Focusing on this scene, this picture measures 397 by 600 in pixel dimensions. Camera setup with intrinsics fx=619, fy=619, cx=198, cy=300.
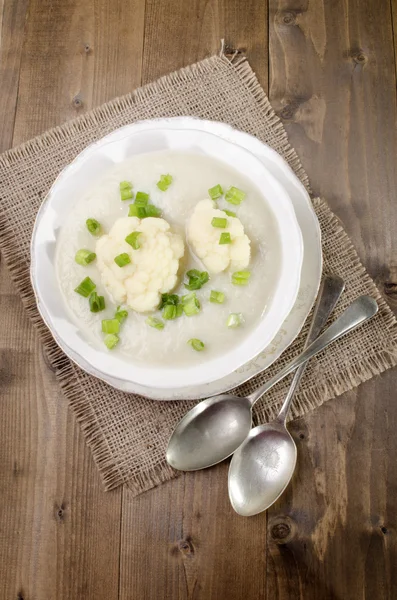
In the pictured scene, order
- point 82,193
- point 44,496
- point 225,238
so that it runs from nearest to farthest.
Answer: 1. point 225,238
2. point 82,193
3. point 44,496

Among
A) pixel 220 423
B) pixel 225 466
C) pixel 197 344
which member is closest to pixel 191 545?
pixel 225 466

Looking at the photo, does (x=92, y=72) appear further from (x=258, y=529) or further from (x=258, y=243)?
(x=258, y=529)

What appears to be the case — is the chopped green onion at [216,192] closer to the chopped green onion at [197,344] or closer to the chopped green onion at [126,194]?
the chopped green onion at [126,194]

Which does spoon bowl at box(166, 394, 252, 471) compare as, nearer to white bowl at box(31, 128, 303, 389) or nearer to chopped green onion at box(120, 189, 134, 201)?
white bowl at box(31, 128, 303, 389)

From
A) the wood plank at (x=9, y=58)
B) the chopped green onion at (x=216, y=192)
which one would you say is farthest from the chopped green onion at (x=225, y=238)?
the wood plank at (x=9, y=58)

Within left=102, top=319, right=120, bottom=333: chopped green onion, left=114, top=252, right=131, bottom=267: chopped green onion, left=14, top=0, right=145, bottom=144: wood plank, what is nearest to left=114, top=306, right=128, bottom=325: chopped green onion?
left=102, top=319, right=120, bottom=333: chopped green onion

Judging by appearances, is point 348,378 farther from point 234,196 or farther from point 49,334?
point 49,334
